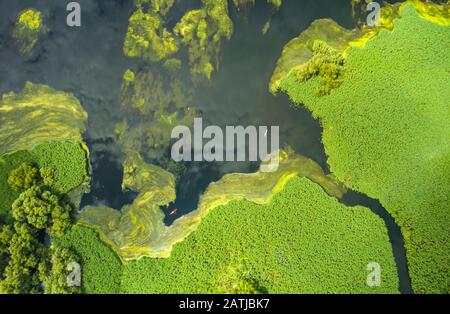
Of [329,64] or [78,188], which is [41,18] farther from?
[329,64]

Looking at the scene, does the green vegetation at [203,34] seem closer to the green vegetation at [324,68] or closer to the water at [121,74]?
the water at [121,74]

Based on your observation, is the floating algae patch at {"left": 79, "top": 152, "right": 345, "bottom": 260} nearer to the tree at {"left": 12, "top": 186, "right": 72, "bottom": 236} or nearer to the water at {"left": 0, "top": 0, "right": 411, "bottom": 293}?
the water at {"left": 0, "top": 0, "right": 411, "bottom": 293}

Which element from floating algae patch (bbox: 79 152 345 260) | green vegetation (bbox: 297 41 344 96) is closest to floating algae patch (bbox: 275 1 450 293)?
green vegetation (bbox: 297 41 344 96)

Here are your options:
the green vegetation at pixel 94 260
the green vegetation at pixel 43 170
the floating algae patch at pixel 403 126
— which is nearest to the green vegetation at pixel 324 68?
the floating algae patch at pixel 403 126

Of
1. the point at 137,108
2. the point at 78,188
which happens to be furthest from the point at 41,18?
the point at 78,188

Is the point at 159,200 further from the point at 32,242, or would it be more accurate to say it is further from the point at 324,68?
the point at 324,68
